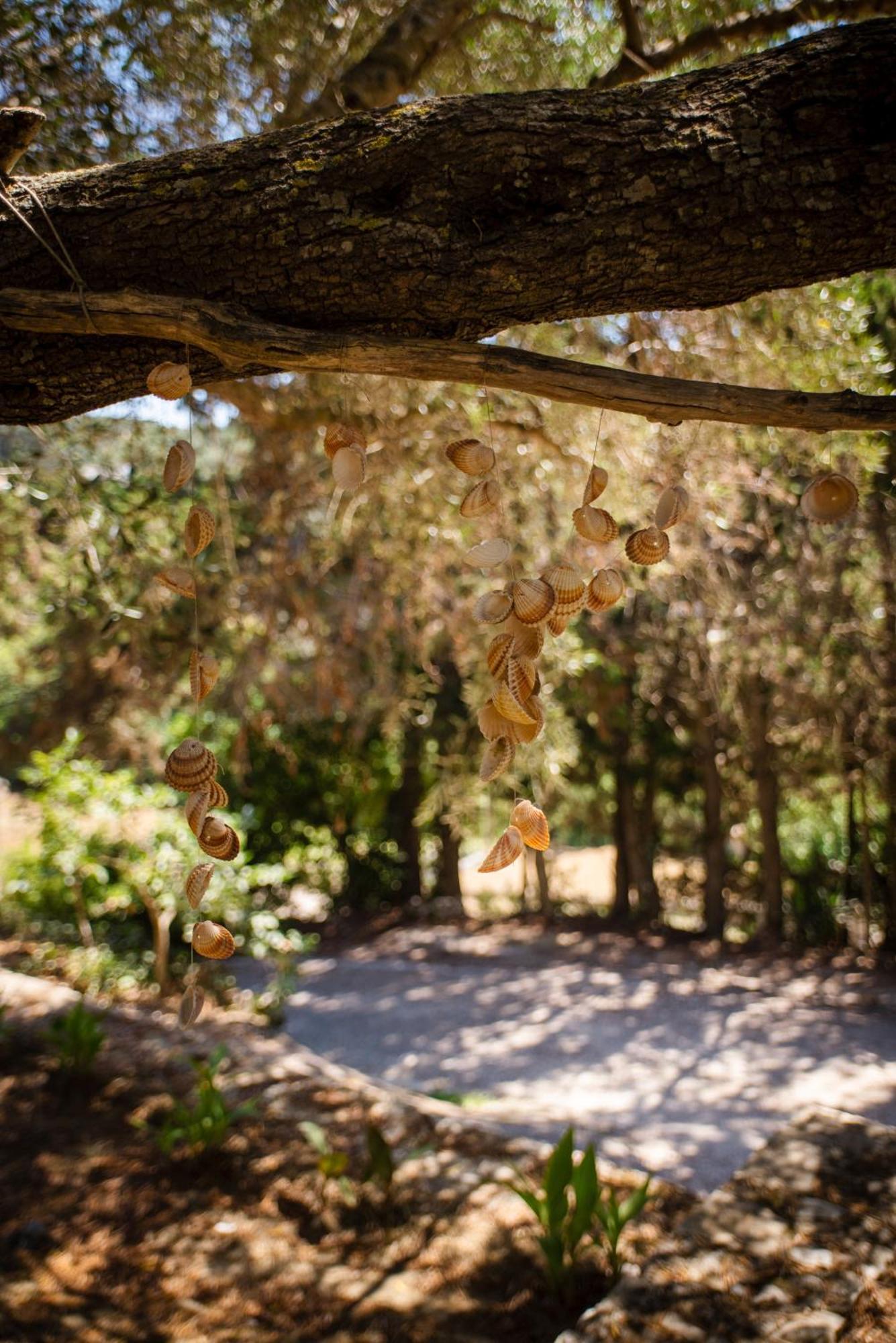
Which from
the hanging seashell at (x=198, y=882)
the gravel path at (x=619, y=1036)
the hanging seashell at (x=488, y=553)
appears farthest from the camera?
the gravel path at (x=619, y=1036)

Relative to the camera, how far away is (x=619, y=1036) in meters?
6.45

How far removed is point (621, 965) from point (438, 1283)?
17.8 feet

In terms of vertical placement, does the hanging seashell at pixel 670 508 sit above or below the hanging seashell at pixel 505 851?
above

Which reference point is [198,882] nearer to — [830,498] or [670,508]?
[670,508]

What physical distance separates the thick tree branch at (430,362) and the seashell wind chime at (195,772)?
0.08 m

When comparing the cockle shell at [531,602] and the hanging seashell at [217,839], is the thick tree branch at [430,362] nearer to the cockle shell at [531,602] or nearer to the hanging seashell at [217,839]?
the cockle shell at [531,602]

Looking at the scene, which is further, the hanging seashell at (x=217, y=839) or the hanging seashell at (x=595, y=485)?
the hanging seashell at (x=595, y=485)

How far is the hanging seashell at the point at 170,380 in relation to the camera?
4.62 ft

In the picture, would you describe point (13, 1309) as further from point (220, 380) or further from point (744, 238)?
point (744, 238)

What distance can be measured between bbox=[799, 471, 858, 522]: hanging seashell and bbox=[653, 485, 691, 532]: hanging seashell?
19cm

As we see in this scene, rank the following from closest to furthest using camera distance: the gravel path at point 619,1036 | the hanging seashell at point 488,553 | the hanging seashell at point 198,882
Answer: the hanging seashell at point 198,882 → the hanging seashell at point 488,553 → the gravel path at point 619,1036

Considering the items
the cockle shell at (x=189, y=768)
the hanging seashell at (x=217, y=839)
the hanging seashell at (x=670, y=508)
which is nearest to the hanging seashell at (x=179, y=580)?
the cockle shell at (x=189, y=768)

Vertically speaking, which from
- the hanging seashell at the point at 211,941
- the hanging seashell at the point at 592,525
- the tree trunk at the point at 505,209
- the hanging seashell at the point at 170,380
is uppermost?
the tree trunk at the point at 505,209

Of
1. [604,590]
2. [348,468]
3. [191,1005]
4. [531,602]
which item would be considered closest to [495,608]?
[531,602]
